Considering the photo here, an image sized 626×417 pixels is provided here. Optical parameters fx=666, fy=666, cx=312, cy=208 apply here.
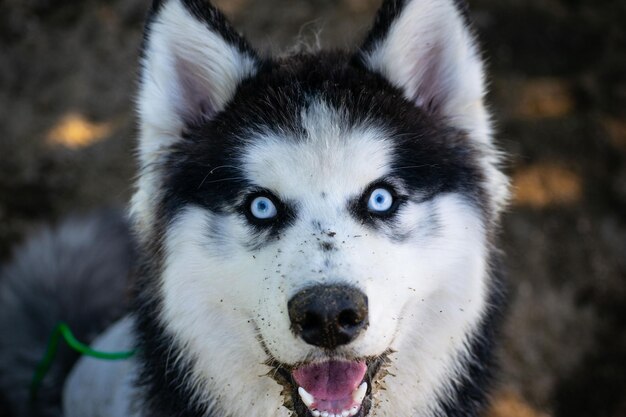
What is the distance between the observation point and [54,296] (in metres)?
2.93

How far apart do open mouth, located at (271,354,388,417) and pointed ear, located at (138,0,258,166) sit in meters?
0.85

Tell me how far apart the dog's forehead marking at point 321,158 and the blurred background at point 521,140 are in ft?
5.11

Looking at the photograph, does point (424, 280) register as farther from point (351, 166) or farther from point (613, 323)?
point (613, 323)

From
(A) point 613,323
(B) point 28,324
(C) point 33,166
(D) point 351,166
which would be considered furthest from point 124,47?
(A) point 613,323

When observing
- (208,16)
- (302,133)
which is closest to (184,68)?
(208,16)

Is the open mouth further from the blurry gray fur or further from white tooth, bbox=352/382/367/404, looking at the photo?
the blurry gray fur

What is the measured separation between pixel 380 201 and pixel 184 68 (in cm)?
77

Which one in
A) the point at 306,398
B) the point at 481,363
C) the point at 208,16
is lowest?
the point at 306,398

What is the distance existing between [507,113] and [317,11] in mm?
1488

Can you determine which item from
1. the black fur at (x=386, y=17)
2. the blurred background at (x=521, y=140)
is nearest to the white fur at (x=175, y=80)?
the black fur at (x=386, y=17)

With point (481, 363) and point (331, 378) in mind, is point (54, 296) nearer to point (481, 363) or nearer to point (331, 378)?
point (331, 378)

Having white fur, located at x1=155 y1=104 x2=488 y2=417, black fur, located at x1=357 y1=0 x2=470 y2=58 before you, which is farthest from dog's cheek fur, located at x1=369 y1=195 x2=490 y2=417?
black fur, located at x1=357 y1=0 x2=470 y2=58

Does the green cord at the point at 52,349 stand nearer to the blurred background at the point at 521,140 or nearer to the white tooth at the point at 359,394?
the blurred background at the point at 521,140

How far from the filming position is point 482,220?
2.09 m
